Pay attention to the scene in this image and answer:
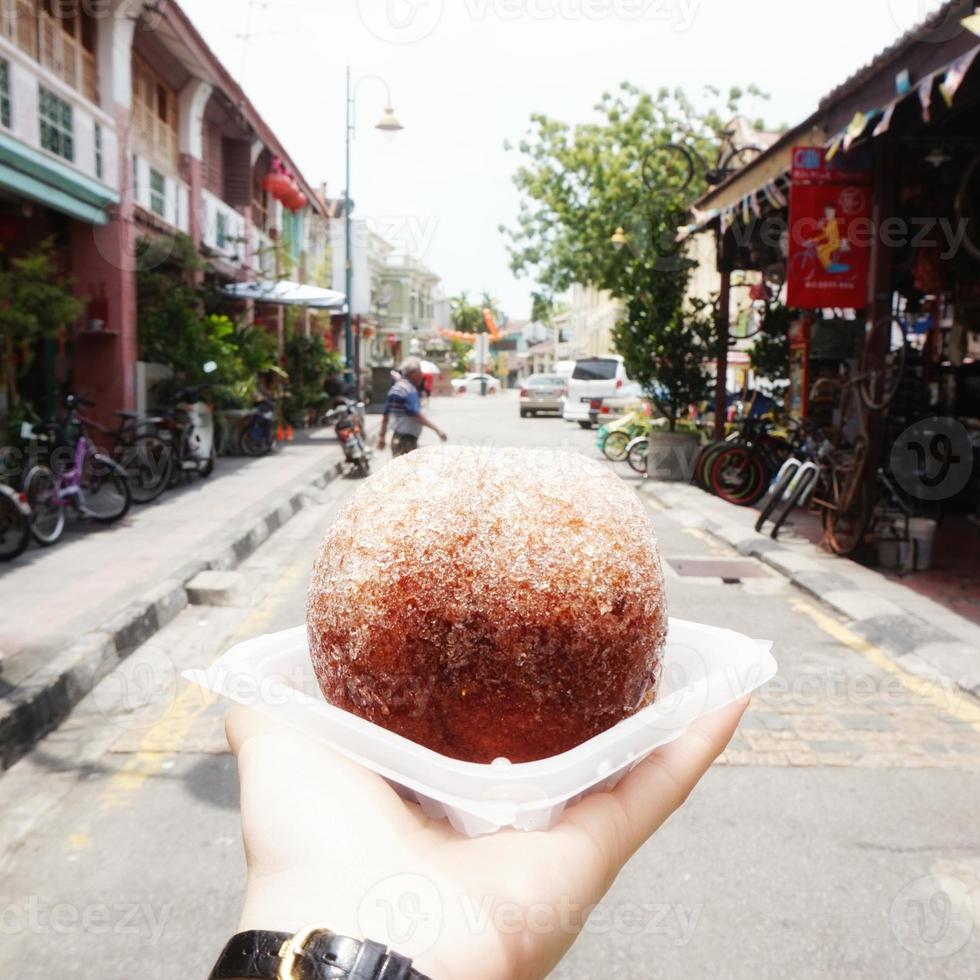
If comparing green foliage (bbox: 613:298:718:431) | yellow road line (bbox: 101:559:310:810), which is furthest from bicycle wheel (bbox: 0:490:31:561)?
green foliage (bbox: 613:298:718:431)

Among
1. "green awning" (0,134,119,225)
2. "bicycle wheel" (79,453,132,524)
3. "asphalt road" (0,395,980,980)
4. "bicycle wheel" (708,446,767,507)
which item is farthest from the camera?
"bicycle wheel" (708,446,767,507)

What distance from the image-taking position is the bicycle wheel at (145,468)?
1084 cm

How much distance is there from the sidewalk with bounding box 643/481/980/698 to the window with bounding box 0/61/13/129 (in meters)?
8.10

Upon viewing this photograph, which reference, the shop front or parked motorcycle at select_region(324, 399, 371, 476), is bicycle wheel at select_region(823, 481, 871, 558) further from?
parked motorcycle at select_region(324, 399, 371, 476)

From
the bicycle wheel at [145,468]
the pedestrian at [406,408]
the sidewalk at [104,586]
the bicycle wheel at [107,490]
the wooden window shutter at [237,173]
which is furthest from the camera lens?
the wooden window shutter at [237,173]

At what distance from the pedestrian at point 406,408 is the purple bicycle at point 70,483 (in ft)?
8.72

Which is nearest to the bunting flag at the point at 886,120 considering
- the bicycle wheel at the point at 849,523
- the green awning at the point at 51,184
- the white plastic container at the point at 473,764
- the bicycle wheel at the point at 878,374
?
the bicycle wheel at the point at 878,374

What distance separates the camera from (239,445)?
17.0m

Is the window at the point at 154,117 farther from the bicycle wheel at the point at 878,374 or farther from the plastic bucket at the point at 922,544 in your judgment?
the plastic bucket at the point at 922,544

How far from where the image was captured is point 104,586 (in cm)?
671

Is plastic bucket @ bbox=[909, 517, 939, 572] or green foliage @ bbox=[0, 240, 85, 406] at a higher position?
green foliage @ bbox=[0, 240, 85, 406]

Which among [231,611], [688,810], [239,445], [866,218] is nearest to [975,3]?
[866,218]

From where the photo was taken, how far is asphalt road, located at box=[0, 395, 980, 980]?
2.70 m

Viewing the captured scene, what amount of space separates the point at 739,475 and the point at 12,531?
7723mm
